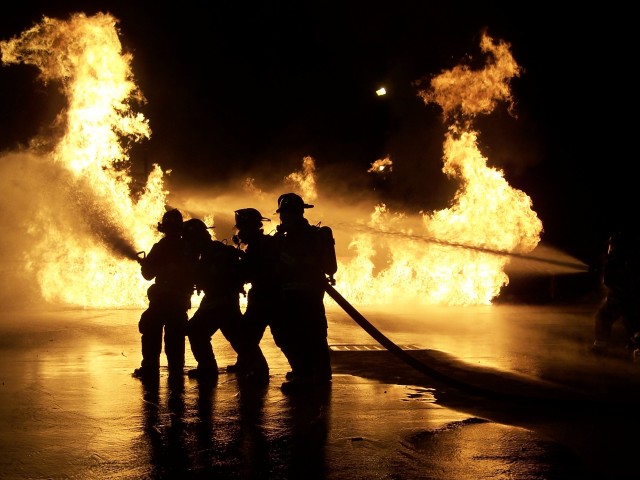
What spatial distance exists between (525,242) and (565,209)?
6.12m

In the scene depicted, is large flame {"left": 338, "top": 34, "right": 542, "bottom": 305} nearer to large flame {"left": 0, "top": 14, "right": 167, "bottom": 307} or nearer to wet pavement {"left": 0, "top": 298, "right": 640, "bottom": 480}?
large flame {"left": 0, "top": 14, "right": 167, "bottom": 307}

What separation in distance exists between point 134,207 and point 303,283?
15.8m

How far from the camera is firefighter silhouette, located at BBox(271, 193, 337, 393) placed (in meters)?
7.59

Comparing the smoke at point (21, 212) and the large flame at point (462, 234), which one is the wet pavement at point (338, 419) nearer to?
the smoke at point (21, 212)

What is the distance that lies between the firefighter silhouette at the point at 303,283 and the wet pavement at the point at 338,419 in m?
0.40

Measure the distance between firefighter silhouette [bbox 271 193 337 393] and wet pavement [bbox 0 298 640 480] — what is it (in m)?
0.40

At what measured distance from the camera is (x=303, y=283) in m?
7.61

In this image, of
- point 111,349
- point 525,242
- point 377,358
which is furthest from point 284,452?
point 525,242

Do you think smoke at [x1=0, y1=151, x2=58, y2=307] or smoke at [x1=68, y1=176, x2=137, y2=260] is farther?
smoke at [x1=0, y1=151, x2=58, y2=307]

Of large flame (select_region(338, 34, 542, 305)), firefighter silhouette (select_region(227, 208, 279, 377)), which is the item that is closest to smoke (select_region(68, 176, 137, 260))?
large flame (select_region(338, 34, 542, 305))

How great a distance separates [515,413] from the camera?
6.23m

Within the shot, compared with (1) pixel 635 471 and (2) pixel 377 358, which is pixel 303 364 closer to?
(2) pixel 377 358

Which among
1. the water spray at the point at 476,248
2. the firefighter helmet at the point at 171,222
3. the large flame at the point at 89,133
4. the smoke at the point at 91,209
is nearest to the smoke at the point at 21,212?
the large flame at the point at 89,133

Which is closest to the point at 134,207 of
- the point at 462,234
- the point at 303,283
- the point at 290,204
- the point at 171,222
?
the point at 462,234
